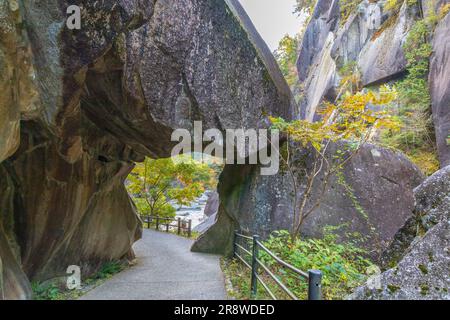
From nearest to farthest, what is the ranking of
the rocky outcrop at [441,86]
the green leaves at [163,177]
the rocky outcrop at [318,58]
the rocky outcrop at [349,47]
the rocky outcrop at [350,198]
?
1. the rocky outcrop at [350,198]
2. the rocky outcrop at [441,86]
3. the rocky outcrop at [349,47]
4. the green leaves at [163,177]
5. the rocky outcrop at [318,58]

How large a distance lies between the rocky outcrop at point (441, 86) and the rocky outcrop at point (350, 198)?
8.04 feet

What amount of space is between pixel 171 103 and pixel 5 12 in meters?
2.88

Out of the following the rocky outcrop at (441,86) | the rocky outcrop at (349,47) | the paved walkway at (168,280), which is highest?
the rocky outcrop at (349,47)

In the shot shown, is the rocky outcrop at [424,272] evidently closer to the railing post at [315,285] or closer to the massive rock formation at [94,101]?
the railing post at [315,285]

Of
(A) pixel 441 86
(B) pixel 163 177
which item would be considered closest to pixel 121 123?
(B) pixel 163 177

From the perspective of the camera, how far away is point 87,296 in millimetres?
5637

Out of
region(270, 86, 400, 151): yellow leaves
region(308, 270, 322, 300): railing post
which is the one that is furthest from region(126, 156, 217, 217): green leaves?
region(308, 270, 322, 300): railing post

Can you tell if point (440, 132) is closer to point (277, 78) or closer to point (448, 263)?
point (277, 78)

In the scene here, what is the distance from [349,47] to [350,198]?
12.9 meters

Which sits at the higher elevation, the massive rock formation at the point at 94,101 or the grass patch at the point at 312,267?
the massive rock formation at the point at 94,101

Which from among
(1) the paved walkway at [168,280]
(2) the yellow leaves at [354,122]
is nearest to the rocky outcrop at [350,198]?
(2) the yellow leaves at [354,122]

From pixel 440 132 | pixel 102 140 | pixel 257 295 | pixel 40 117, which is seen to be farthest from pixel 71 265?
pixel 440 132

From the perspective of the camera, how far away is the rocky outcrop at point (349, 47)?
526 inches

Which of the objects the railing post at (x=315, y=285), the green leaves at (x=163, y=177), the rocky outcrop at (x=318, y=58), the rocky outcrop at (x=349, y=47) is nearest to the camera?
the railing post at (x=315, y=285)
